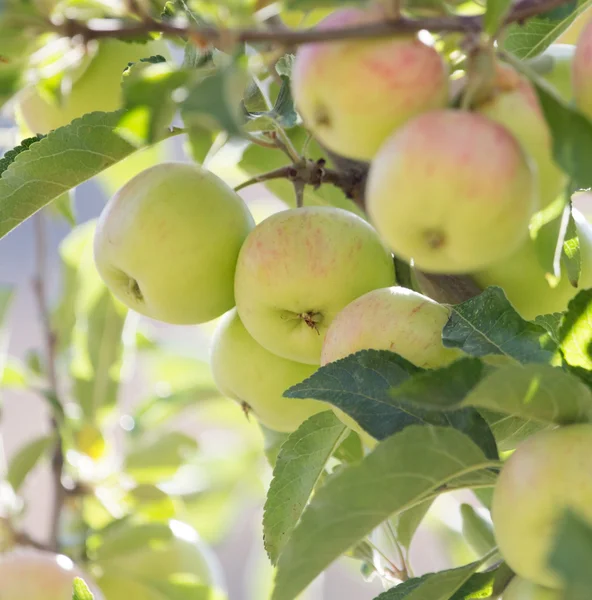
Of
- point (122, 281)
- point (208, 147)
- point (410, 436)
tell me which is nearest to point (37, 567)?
point (122, 281)

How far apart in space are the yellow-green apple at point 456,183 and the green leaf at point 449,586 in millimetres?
276

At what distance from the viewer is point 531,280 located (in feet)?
2.49

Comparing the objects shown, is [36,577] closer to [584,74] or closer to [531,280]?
[531,280]

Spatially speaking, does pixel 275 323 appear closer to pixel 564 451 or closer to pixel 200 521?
pixel 564 451

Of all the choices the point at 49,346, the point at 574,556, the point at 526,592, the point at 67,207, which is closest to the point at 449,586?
the point at 526,592

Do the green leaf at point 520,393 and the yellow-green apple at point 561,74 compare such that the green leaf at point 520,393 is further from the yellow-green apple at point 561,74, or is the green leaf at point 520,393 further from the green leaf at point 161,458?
the green leaf at point 161,458

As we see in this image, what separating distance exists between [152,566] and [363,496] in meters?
0.74

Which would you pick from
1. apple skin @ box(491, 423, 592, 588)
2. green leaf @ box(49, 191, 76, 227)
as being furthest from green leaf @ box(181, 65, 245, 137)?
green leaf @ box(49, 191, 76, 227)

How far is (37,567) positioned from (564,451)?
78 cm

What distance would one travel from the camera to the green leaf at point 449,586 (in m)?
0.65

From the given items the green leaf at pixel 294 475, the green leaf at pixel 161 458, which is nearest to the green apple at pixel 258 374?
the green leaf at pixel 294 475

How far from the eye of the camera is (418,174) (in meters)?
0.46

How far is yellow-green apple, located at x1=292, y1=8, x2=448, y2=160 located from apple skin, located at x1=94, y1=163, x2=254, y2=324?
0.95 ft

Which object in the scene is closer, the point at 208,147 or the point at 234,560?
the point at 208,147
